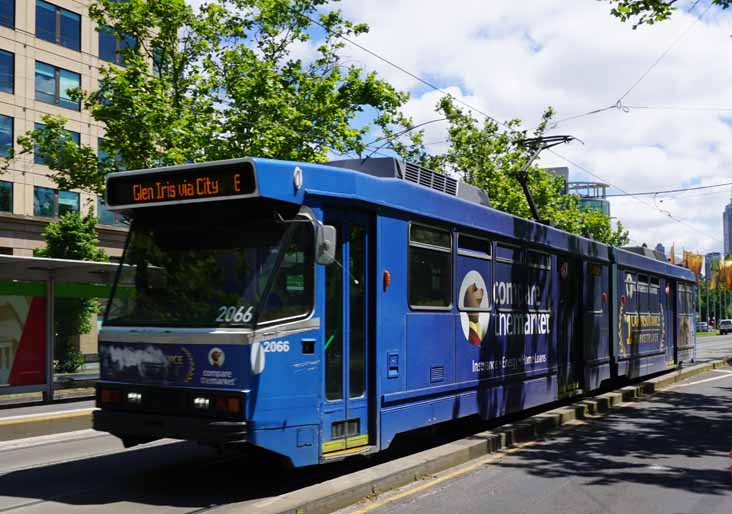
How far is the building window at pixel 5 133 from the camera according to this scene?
1383 inches

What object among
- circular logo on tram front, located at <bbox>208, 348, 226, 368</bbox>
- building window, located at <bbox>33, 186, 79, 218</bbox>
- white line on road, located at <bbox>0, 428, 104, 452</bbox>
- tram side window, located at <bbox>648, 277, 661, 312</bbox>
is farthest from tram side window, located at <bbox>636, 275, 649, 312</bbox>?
building window, located at <bbox>33, 186, 79, 218</bbox>

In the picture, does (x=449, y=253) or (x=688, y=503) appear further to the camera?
(x=449, y=253)

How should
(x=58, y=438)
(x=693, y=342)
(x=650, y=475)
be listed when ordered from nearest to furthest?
(x=650, y=475) → (x=58, y=438) → (x=693, y=342)

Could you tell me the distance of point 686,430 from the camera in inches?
474

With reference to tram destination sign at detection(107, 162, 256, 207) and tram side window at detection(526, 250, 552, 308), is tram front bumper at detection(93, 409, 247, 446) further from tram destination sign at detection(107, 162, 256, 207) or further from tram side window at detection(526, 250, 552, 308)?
tram side window at detection(526, 250, 552, 308)

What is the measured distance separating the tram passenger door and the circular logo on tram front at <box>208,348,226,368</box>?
1.06 meters

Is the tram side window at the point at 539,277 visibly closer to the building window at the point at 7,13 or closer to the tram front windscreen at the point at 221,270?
the tram front windscreen at the point at 221,270

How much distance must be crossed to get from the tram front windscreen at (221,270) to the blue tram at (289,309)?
0.01 m

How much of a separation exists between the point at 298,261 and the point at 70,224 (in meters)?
29.9

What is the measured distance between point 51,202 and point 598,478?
34635mm

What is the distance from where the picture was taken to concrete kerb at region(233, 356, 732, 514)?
20.8 ft

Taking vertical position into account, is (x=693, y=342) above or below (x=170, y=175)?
below

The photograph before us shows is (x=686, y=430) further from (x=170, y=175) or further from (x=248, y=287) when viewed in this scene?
(x=170, y=175)

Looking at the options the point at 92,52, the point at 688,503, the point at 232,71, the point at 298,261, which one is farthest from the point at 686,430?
the point at 92,52
